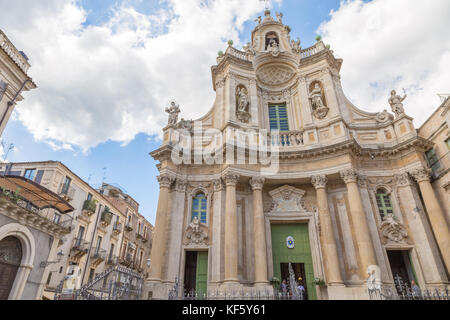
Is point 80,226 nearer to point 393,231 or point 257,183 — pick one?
point 257,183

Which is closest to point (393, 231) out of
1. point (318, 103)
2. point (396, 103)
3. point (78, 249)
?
point (396, 103)

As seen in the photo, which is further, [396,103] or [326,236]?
[396,103]

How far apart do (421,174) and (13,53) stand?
21.4 meters

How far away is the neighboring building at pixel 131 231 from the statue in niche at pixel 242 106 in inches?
796

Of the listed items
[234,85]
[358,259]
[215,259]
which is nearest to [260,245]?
[215,259]

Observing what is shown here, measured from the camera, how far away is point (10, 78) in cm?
1364

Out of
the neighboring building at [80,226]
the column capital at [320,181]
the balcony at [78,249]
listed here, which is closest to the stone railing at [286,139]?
the column capital at [320,181]

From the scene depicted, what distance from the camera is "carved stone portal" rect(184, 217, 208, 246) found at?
14773mm

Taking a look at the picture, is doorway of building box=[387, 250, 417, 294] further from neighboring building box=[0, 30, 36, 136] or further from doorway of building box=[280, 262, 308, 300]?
neighboring building box=[0, 30, 36, 136]

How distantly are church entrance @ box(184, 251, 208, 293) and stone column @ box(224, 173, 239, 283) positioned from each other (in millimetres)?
1910

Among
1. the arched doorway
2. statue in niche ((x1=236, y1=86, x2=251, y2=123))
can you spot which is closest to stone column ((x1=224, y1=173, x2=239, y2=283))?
statue in niche ((x1=236, y1=86, x2=251, y2=123))

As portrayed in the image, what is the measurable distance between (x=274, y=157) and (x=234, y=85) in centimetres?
612
